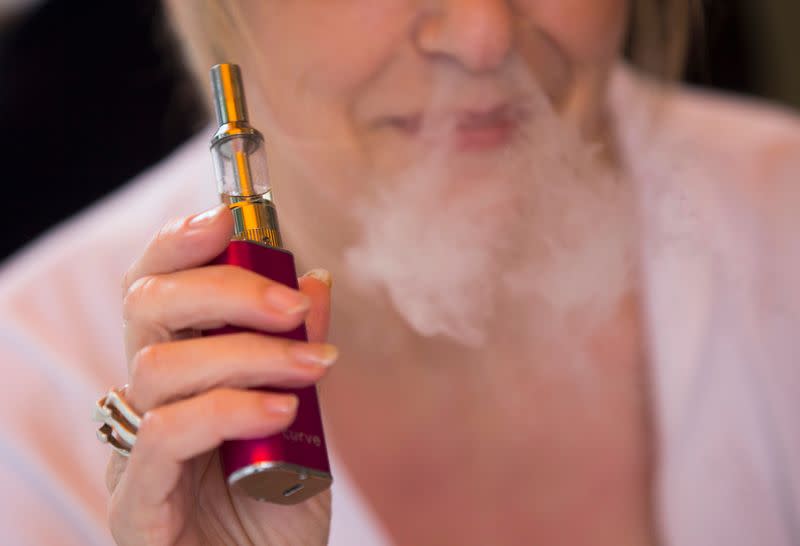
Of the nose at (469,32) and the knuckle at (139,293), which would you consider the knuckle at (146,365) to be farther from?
the nose at (469,32)

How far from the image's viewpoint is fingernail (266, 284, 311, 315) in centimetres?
54

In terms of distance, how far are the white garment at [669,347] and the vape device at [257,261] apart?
1.03 feet

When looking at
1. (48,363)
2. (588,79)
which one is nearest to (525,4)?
(588,79)

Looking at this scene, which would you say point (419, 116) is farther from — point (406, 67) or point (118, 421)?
point (118, 421)

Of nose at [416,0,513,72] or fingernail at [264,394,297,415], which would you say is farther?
nose at [416,0,513,72]

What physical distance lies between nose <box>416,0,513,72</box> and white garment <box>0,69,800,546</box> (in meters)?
0.32

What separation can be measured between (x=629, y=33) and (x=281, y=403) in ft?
2.90

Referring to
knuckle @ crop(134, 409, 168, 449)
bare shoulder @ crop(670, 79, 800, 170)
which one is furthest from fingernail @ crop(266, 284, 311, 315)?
bare shoulder @ crop(670, 79, 800, 170)

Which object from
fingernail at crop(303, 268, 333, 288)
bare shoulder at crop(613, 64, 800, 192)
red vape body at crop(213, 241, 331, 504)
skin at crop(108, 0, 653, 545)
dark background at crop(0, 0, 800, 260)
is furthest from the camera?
dark background at crop(0, 0, 800, 260)

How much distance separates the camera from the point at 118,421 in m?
0.58

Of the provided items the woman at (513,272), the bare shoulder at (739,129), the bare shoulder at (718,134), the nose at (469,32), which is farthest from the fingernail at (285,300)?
the bare shoulder at (739,129)

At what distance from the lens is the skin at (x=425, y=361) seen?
0.87 m

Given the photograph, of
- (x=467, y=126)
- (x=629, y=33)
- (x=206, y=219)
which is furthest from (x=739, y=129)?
(x=206, y=219)

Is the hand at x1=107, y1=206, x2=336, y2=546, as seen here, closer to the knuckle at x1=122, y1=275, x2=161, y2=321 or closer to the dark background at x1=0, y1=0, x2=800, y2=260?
the knuckle at x1=122, y1=275, x2=161, y2=321
